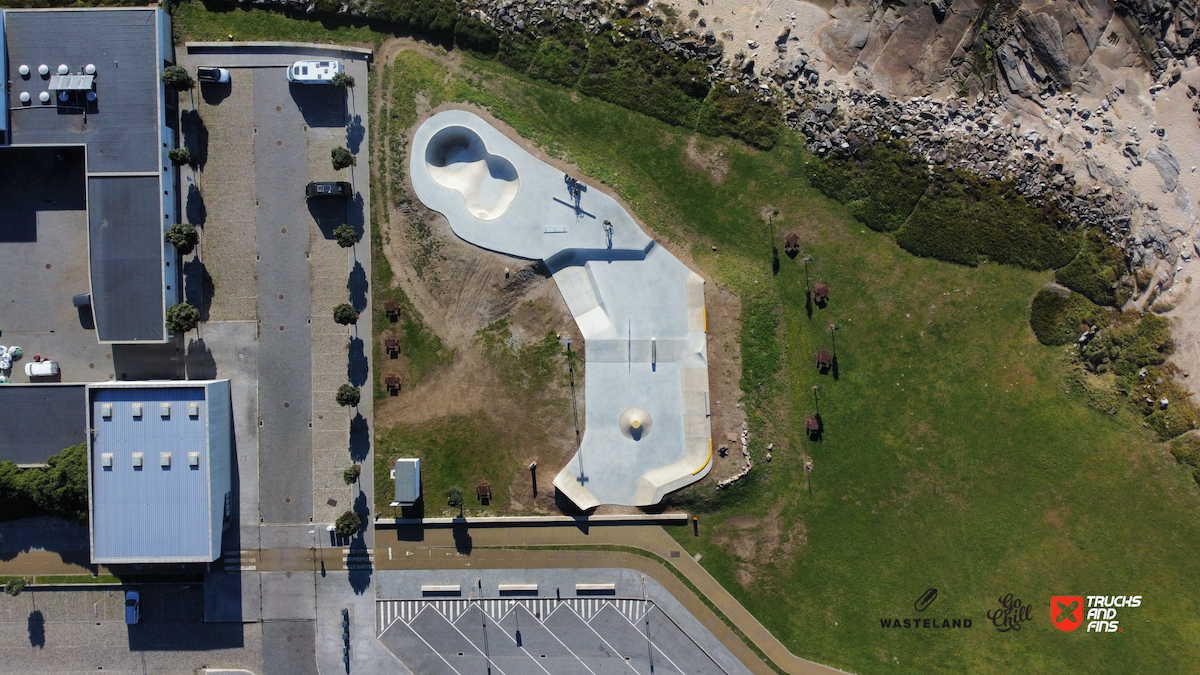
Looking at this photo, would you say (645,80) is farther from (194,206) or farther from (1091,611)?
(1091,611)

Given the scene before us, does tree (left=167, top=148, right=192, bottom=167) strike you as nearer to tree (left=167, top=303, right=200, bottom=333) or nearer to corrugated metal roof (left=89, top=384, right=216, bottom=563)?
tree (left=167, top=303, right=200, bottom=333)

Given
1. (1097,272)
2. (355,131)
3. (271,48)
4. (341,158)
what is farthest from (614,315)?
(1097,272)

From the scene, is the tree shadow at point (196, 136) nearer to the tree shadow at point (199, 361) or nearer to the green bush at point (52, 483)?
the tree shadow at point (199, 361)

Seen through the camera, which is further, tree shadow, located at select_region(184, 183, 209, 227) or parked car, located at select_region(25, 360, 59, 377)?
tree shadow, located at select_region(184, 183, 209, 227)

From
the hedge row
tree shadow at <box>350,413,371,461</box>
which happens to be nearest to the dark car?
the hedge row

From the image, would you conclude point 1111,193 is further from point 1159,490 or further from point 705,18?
point 705,18

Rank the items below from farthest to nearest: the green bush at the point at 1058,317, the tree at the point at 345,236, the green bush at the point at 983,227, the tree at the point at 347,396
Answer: the green bush at the point at 983,227 < the green bush at the point at 1058,317 < the tree at the point at 347,396 < the tree at the point at 345,236

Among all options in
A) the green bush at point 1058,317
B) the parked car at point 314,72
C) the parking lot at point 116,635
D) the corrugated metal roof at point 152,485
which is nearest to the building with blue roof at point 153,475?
the corrugated metal roof at point 152,485
